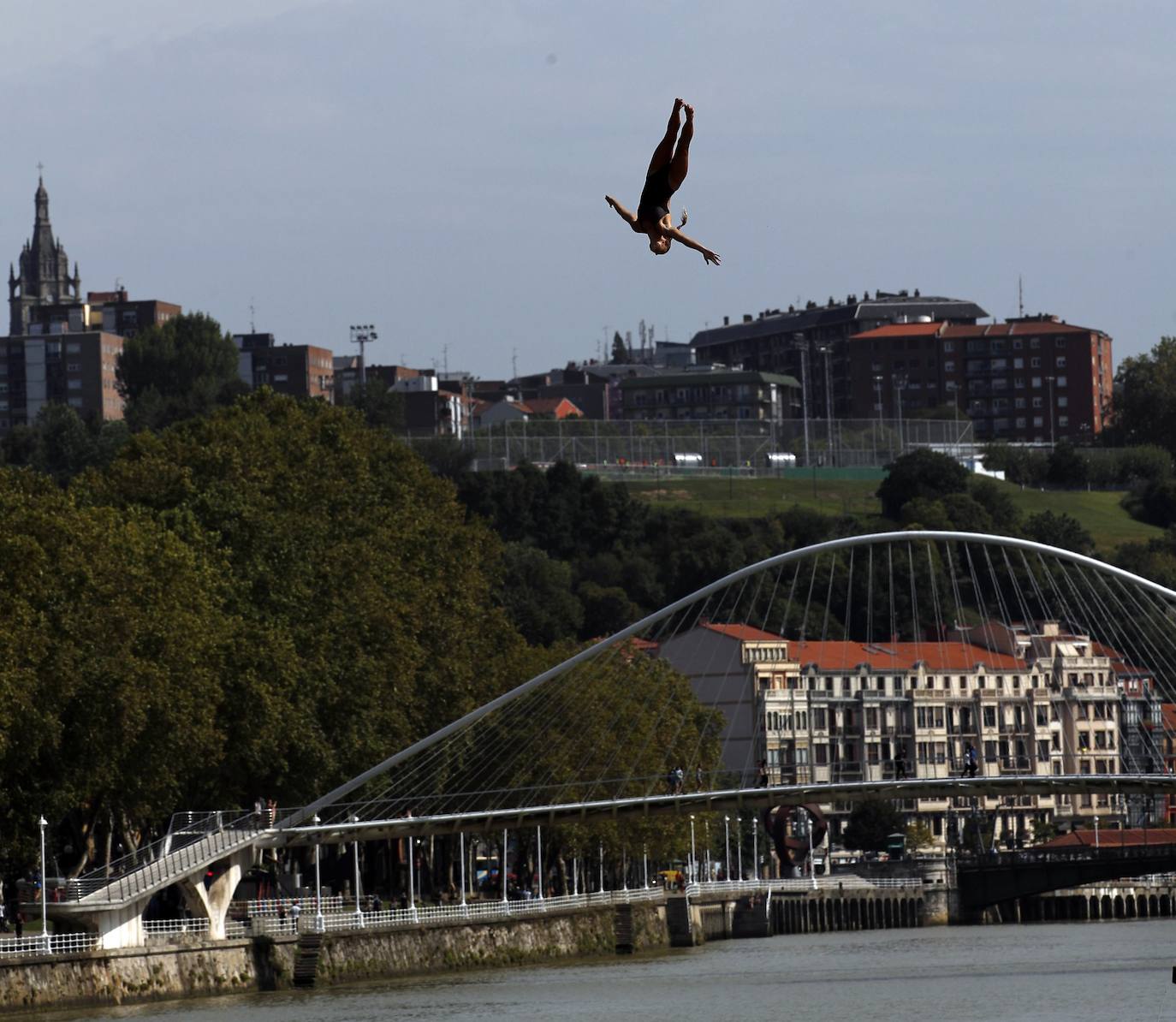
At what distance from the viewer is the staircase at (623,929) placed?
252 ft

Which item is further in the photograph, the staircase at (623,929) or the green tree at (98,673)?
the staircase at (623,929)

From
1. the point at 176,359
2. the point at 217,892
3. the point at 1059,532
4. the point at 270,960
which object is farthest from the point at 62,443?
the point at 270,960

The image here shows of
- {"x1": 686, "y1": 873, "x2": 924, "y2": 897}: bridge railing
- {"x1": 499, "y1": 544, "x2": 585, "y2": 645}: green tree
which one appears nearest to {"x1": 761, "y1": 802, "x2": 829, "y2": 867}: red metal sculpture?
{"x1": 686, "y1": 873, "x2": 924, "y2": 897}: bridge railing

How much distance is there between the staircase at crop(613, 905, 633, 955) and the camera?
7688 cm

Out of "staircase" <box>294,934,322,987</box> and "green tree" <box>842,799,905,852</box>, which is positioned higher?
"staircase" <box>294,934,322,987</box>

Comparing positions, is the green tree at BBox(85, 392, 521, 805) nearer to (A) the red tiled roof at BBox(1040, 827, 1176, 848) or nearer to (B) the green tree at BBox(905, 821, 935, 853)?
(A) the red tiled roof at BBox(1040, 827, 1176, 848)

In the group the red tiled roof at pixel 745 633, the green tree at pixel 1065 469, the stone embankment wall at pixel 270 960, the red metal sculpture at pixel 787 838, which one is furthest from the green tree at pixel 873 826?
the stone embankment wall at pixel 270 960

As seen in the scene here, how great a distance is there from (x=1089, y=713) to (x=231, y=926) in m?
50.7

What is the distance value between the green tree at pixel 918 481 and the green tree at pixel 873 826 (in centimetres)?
3320

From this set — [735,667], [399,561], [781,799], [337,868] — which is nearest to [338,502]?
[399,561]

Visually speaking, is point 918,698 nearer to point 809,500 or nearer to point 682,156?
point 809,500

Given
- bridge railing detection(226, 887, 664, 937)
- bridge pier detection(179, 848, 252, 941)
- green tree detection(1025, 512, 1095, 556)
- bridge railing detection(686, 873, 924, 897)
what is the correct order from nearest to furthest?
1. bridge pier detection(179, 848, 252, 941)
2. bridge railing detection(226, 887, 664, 937)
3. bridge railing detection(686, 873, 924, 897)
4. green tree detection(1025, 512, 1095, 556)

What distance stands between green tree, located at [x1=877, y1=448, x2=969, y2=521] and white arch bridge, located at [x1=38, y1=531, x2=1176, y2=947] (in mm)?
13270

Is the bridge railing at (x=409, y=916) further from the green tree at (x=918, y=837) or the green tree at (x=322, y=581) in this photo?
the green tree at (x=918, y=837)
